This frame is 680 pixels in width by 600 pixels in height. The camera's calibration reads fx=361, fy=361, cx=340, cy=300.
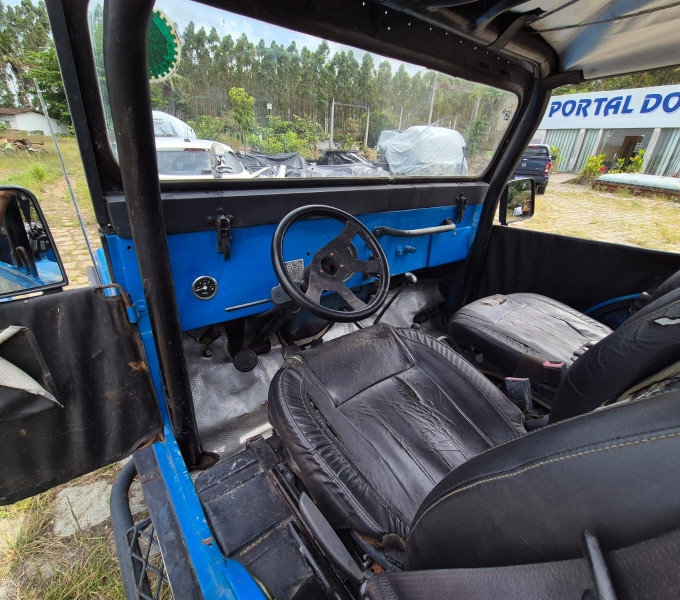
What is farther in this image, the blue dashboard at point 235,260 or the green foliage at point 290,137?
the green foliage at point 290,137

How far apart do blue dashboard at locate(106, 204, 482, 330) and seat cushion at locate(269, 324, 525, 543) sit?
16.1 inches

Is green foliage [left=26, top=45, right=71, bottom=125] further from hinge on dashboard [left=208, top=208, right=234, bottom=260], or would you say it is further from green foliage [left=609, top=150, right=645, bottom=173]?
green foliage [left=609, top=150, right=645, bottom=173]

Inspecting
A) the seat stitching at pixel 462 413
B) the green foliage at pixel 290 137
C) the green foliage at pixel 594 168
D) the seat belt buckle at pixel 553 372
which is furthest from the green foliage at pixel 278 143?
the green foliage at pixel 594 168

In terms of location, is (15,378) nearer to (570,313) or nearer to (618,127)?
(570,313)

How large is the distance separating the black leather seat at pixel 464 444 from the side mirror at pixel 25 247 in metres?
1.09

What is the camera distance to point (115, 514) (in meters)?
1.34

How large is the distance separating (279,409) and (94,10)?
4.14 feet

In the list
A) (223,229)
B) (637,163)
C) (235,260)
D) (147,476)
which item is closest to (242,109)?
(223,229)

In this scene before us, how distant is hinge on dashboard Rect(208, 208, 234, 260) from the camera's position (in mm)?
1399

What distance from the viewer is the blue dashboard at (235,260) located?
129cm

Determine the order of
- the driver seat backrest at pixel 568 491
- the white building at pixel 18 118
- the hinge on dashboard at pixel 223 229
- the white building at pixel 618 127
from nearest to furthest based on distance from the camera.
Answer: the driver seat backrest at pixel 568 491
the hinge on dashboard at pixel 223 229
the white building at pixel 18 118
the white building at pixel 618 127

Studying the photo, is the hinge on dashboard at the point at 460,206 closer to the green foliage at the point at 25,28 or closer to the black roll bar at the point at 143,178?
the black roll bar at the point at 143,178

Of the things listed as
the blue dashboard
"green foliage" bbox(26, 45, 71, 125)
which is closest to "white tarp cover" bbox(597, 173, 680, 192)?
the blue dashboard

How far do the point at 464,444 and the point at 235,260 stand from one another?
115 centimetres
